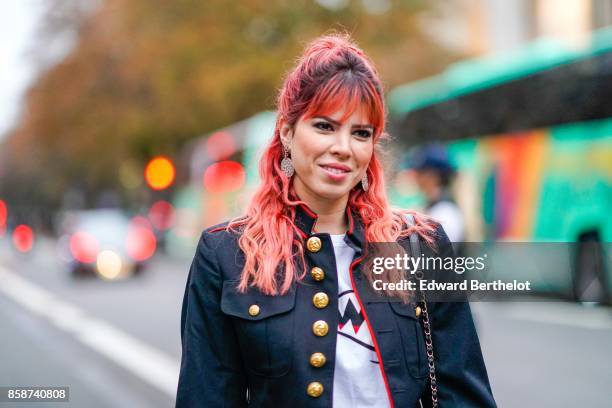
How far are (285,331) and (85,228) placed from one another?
16269 mm

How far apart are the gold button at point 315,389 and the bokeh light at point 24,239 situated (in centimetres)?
2391

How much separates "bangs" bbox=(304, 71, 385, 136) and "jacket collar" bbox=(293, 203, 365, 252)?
0.26m

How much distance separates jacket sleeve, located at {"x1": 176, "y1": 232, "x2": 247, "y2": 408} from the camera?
7.08ft

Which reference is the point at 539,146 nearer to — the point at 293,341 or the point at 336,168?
the point at 336,168

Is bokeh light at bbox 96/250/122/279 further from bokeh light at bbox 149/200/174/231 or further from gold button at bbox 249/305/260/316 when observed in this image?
gold button at bbox 249/305/260/316

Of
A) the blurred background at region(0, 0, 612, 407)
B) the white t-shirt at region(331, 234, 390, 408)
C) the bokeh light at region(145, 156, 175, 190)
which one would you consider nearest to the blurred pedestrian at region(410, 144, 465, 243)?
the blurred background at region(0, 0, 612, 407)

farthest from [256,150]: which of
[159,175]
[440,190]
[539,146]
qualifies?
[159,175]

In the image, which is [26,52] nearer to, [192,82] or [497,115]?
[192,82]

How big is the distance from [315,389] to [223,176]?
21.7 meters

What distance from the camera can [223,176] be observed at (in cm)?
2361

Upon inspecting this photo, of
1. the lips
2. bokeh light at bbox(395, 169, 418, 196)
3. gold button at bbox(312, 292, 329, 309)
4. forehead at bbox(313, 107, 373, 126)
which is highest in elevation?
bokeh light at bbox(395, 169, 418, 196)

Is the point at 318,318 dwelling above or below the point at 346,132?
below

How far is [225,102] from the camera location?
83.7 ft

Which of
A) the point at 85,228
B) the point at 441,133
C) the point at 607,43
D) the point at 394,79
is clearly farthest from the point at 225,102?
the point at 607,43
